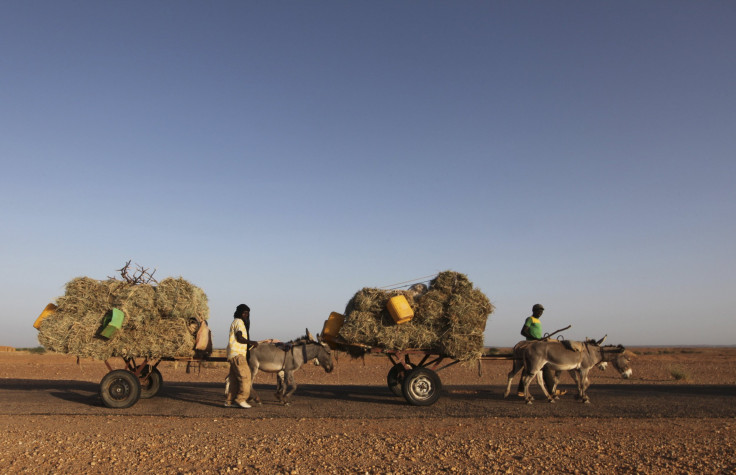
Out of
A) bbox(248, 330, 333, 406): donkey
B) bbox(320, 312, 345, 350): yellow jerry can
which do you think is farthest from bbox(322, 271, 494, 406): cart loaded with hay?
bbox(248, 330, 333, 406): donkey

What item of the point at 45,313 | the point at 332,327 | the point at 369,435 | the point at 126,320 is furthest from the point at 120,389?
the point at 369,435

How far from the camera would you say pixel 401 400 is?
12.8 m

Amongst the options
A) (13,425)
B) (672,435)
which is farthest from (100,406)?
(672,435)

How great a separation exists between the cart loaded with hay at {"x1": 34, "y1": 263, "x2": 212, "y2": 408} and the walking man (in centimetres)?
102

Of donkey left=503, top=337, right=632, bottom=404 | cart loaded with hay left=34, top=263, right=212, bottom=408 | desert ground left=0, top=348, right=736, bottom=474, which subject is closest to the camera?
desert ground left=0, top=348, right=736, bottom=474

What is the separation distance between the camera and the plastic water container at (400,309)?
36.4ft

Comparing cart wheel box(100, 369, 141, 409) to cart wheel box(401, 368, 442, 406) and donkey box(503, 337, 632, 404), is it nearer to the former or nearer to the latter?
cart wheel box(401, 368, 442, 406)

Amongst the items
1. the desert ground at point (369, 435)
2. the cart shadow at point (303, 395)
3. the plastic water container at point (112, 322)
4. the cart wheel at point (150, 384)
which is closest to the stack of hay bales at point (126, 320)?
the plastic water container at point (112, 322)

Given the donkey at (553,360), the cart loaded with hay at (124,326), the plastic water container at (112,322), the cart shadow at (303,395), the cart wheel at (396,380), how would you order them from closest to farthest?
1. the plastic water container at (112,322)
2. the cart loaded with hay at (124,326)
3. the donkey at (553,360)
4. the cart shadow at (303,395)
5. the cart wheel at (396,380)

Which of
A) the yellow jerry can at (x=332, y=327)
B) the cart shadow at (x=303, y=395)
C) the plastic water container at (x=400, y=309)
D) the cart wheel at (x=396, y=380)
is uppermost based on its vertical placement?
the plastic water container at (x=400, y=309)

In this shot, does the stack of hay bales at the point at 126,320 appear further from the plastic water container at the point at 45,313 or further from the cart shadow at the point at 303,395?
the cart shadow at the point at 303,395

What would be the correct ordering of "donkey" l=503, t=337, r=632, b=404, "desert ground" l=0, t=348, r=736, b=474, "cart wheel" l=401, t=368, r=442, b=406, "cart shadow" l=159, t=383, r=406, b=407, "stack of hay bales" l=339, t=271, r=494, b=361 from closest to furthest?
"desert ground" l=0, t=348, r=736, b=474, "stack of hay bales" l=339, t=271, r=494, b=361, "cart wheel" l=401, t=368, r=442, b=406, "donkey" l=503, t=337, r=632, b=404, "cart shadow" l=159, t=383, r=406, b=407

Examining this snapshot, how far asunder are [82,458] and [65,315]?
545 centimetres

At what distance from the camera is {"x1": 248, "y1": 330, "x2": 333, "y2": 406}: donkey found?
12.1 m
